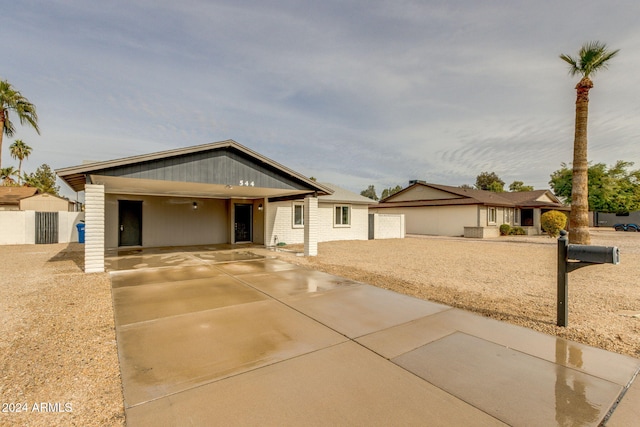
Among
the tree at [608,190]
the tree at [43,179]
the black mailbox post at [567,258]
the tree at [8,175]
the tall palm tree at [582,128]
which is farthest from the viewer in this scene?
the tree at [43,179]

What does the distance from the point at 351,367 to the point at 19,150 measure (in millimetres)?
57634

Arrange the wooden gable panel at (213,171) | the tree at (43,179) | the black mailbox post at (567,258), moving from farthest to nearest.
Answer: the tree at (43,179), the wooden gable panel at (213,171), the black mailbox post at (567,258)

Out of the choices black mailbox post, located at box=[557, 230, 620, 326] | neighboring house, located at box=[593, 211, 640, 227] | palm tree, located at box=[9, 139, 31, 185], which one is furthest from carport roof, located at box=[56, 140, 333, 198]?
neighboring house, located at box=[593, 211, 640, 227]

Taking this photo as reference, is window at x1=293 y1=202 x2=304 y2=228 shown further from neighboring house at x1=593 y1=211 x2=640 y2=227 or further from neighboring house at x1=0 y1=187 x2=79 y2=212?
neighboring house at x1=593 y1=211 x2=640 y2=227

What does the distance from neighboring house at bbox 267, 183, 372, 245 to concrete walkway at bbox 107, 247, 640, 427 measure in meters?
10.1

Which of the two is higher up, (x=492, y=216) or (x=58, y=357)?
(x=492, y=216)

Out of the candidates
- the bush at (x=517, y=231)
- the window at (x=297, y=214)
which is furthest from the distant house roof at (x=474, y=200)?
the window at (x=297, y=214)

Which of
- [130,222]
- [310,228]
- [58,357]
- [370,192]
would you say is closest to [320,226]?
[310,228]

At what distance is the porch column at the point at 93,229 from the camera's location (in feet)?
25.9

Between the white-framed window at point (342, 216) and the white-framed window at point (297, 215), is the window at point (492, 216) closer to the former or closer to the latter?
the white-framed window at point (342, 216)

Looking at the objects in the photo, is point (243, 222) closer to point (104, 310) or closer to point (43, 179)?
point (104, 310)

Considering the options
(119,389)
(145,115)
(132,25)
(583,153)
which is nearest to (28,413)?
(119,389)

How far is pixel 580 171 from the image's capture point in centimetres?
1488

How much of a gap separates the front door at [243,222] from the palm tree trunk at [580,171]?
17.1 meters
